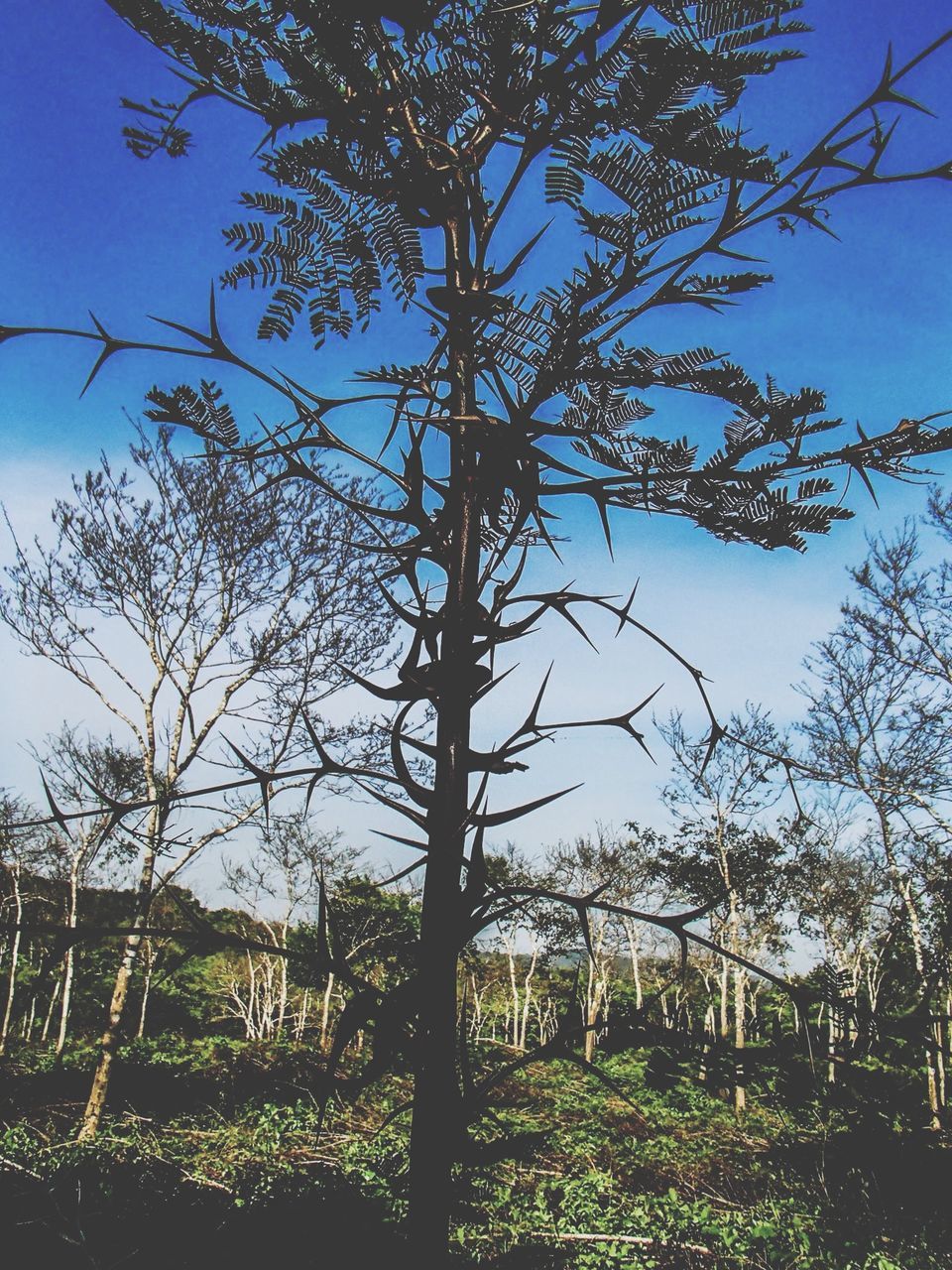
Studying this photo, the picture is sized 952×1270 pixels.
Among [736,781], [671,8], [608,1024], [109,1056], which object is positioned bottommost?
[109,1056]

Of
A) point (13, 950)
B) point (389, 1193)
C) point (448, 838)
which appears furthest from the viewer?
point (13, 950)

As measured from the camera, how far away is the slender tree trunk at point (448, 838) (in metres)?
0.81

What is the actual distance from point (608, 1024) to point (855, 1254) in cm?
887

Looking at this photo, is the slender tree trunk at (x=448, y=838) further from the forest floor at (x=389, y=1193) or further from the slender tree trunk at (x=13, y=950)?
the forest floor at (x=389, y=1193)

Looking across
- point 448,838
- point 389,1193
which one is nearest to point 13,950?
point 389,1193

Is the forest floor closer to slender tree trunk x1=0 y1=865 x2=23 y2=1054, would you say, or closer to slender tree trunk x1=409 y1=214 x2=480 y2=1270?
slender tree trunk x1=0 y1=865 x2=23 y2=1054

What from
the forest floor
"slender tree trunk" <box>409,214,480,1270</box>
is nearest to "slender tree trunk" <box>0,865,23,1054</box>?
"slender tree trunk" <box>409,214,480,1270</box>

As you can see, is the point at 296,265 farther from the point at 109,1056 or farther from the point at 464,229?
the point at 109,1056

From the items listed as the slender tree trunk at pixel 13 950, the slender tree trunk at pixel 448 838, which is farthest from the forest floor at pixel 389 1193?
the slender tree trunk at pixel 448 838

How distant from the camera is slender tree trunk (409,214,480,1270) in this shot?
2.66 feet

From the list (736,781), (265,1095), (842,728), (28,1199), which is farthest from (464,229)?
(736,781)

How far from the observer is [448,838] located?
913 millimetres

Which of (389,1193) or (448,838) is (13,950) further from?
(448,838)

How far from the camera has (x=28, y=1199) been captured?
6668 millimetres
